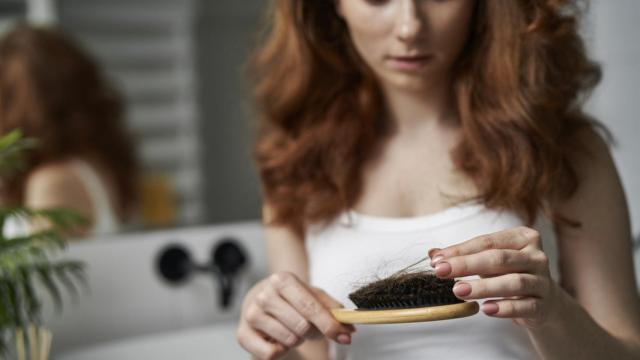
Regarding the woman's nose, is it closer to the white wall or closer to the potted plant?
the potted plant

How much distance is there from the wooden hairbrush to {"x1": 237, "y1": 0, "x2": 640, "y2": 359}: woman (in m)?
0.03

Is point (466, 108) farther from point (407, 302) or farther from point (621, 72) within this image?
point (621, 72)

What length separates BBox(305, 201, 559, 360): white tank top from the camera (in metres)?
0.81

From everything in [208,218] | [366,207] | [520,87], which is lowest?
[208,218]

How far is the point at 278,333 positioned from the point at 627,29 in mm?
798

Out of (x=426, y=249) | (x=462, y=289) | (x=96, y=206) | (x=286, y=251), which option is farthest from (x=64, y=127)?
(x=462, y=289)

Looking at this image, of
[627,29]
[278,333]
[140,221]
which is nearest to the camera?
[278,333]

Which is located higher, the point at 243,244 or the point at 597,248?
the point at 597,248

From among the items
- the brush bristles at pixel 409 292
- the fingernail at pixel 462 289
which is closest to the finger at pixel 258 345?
the brush bristles at pixel 409 292

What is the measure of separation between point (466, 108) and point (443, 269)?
0.27 metres

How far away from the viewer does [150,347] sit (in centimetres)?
128

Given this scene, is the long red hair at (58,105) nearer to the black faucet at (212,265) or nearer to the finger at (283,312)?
the black faucet at (212,265)

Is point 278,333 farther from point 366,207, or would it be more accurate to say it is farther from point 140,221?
point 140,221

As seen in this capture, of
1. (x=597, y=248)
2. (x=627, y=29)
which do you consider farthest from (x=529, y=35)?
(x=627, y=29)
